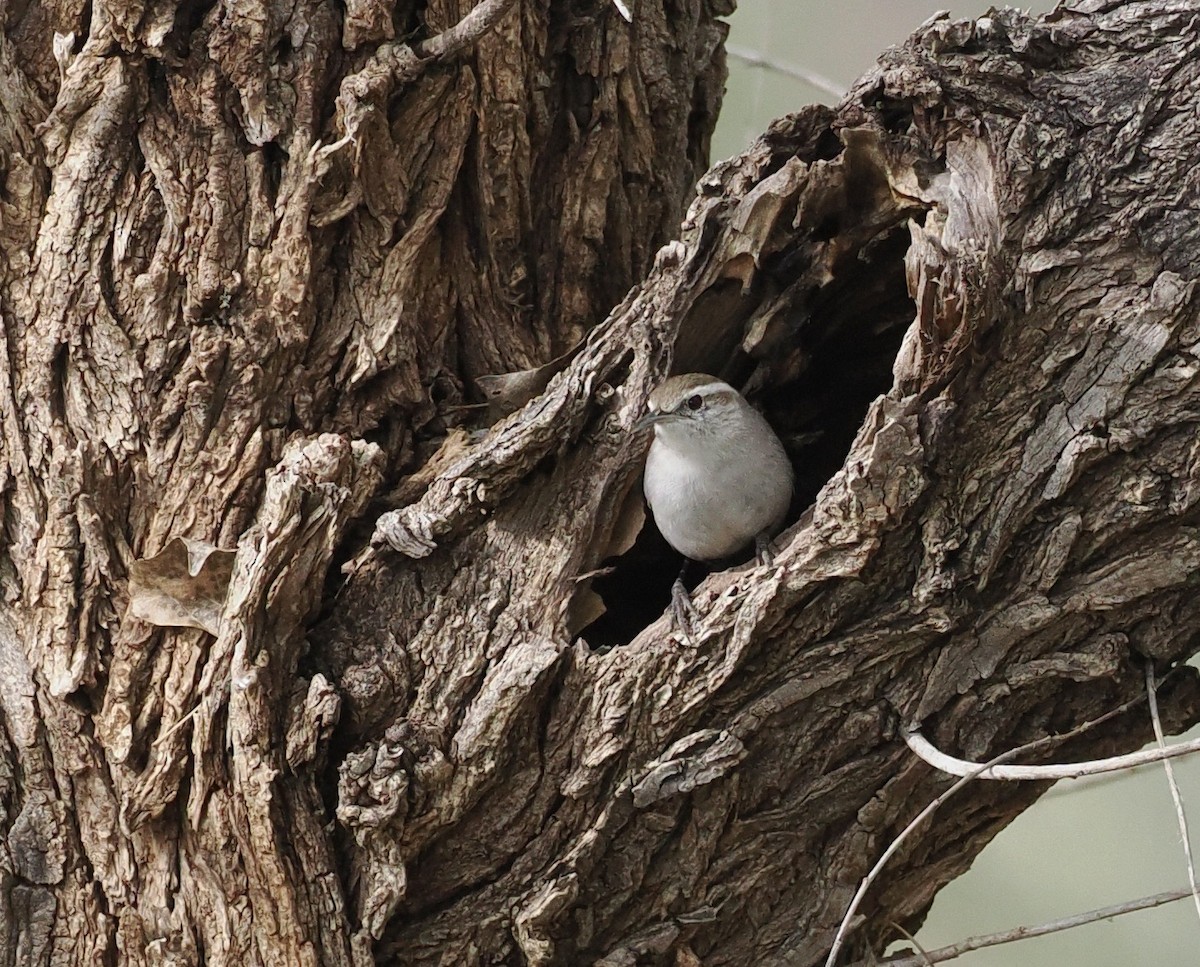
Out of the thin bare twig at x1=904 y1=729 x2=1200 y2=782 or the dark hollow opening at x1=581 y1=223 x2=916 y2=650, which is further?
the dark hollow opening at x1=581 y1=223 x2=916 y2=650

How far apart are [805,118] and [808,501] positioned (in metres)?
1.48

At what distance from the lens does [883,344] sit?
357cm

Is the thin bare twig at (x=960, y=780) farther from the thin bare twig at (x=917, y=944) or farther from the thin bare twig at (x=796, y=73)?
the thin bare twig at (x=796, y=73)

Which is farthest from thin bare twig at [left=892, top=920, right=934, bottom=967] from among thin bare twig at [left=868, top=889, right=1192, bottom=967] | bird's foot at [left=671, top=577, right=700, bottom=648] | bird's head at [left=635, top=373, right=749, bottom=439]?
bird's head at [left=635, top=373, right=749, bottom=439]

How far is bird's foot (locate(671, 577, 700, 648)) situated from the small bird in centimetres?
38

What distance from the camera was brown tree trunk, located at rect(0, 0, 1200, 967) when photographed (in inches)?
102

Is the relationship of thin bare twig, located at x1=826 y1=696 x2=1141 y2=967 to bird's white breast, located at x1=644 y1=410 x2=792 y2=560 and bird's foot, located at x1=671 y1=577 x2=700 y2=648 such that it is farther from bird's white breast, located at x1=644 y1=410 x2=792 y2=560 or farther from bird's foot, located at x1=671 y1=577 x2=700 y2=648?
bird's white breast, located at x1=644 y1=410 x2=792 y2=560

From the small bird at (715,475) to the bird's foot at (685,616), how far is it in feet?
1.25

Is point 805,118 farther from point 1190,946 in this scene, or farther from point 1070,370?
point 1190,946

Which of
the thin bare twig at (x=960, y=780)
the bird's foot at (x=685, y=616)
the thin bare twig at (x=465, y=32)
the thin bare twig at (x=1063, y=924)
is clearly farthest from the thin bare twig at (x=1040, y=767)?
the thin bare twig at (x=465, y=32)

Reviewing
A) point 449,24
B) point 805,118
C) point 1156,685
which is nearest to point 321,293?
point 449,24

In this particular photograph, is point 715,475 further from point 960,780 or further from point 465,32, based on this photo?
point 465,32

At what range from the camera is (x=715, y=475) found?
11.5 feet

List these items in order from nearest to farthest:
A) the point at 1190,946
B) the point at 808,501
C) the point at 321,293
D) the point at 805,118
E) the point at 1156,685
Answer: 1. the point at 1156,685
2. the point at 805,118
3. the point at 321,293
4. the point at 808,501
5. the point at 1190,946
